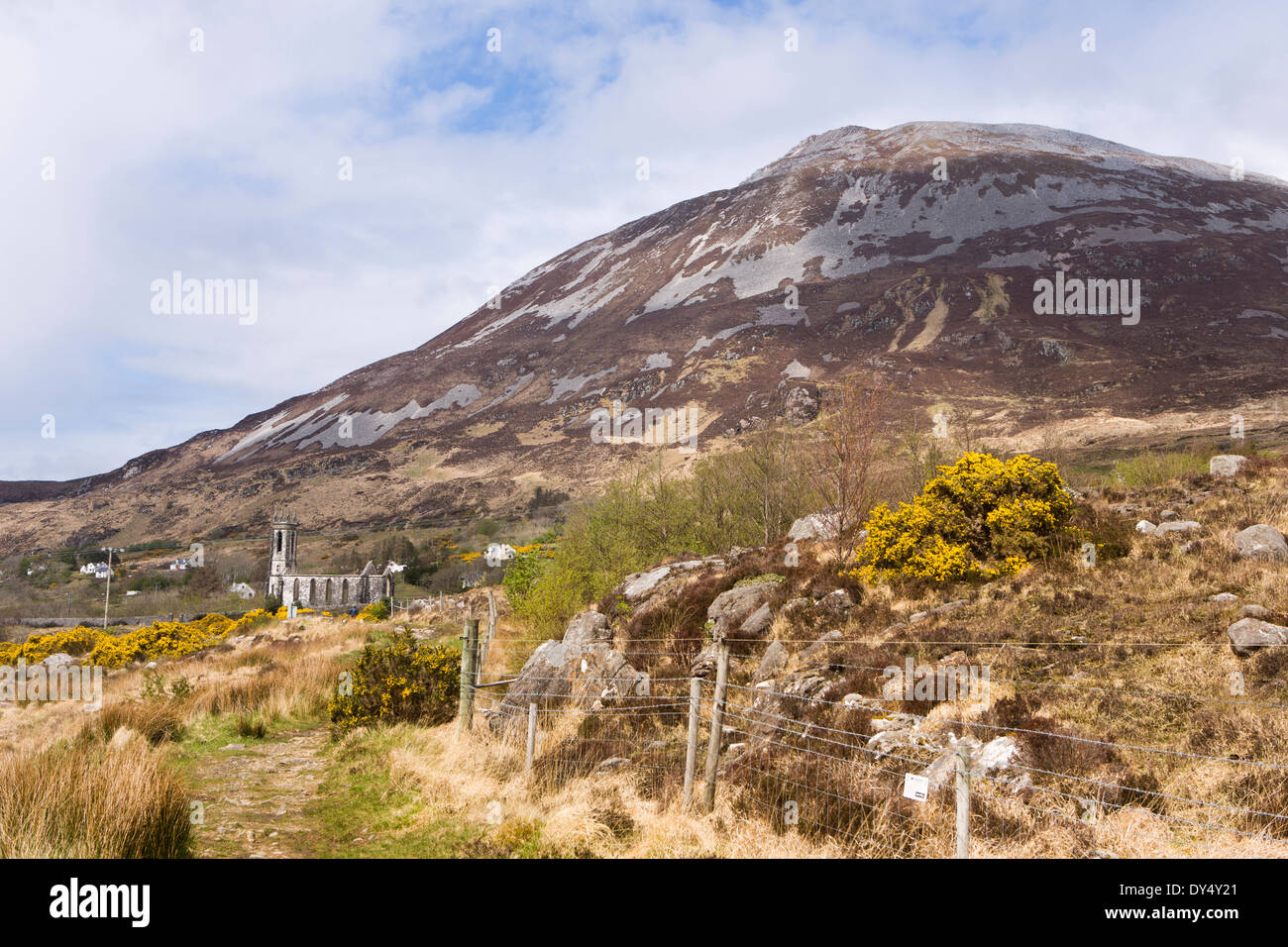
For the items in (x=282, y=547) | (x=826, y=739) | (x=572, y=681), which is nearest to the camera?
(x=826, y=739)

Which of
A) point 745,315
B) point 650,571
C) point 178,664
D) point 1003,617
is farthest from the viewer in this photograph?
point 745,315

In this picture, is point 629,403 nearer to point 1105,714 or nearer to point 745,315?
point 745,315

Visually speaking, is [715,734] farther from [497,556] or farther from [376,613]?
[497,556]

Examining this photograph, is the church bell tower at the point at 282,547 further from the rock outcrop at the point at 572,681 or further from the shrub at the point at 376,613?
the rock outcrop at the point at 572,681

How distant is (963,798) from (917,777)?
421 mm

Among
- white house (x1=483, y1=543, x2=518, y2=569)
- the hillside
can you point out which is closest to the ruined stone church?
white house (x1=483, y1=543, x2=518, y2=569)

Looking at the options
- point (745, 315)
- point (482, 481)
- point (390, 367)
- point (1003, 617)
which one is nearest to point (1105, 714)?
point (1003, 617)

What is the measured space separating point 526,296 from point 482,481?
88978mm

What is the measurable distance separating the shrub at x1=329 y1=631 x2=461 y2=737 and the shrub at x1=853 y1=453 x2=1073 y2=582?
7.86m

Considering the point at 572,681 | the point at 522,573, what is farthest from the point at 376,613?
the point at 572,681

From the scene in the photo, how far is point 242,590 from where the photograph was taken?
7431 cm

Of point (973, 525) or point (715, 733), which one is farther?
point (973, 525)

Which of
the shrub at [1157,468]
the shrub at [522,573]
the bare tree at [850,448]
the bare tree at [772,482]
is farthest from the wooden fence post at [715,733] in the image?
the shrub at [522,573]
